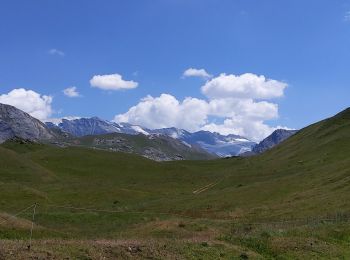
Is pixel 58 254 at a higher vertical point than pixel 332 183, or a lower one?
lower

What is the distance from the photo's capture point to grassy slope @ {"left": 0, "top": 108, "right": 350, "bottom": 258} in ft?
108

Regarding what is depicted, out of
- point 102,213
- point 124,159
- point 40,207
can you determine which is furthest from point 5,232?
point 124,159

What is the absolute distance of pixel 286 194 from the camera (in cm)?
8150

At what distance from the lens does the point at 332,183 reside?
7862 cm

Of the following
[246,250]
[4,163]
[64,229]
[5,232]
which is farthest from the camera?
[4,163]

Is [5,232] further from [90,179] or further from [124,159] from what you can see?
[124,159]

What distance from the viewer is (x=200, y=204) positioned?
266 ft

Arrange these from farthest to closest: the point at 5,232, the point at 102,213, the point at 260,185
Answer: the point at 260,185
the point at 102,213
the point at 5,232

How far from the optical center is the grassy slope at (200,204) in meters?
32.8

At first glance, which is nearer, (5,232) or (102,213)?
(5,232)

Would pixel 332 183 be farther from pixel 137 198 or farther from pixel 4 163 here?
pixel 4 163

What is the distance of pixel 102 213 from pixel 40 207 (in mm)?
12762

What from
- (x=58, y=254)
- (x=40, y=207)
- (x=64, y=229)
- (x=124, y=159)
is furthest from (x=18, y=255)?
(x=124, y=159)

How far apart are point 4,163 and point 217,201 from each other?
8102cm
